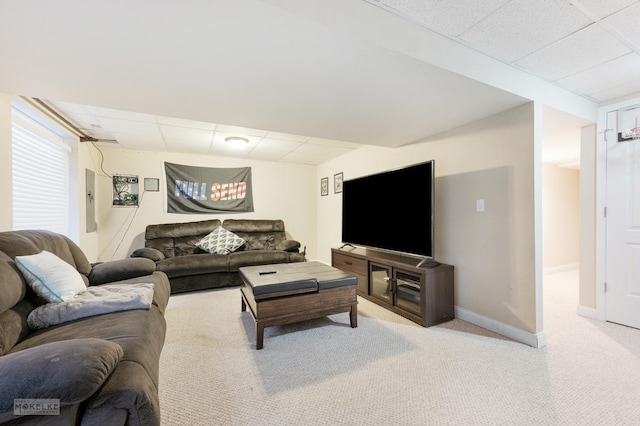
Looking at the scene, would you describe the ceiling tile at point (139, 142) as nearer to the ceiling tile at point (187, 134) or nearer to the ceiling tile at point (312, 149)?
the ceiling tile at point (187, 134)

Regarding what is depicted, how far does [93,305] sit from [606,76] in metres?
4.10

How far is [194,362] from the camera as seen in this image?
1923 millimetres

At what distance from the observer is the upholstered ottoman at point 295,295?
2.16 meters

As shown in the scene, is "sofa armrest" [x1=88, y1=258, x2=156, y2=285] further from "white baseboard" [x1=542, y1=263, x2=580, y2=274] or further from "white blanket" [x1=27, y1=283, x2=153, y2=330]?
"white baseboard" [x1=542, y1=263, x2=580, y2=274]

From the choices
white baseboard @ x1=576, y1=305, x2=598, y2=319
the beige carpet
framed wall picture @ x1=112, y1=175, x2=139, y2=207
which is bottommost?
the beige carpet

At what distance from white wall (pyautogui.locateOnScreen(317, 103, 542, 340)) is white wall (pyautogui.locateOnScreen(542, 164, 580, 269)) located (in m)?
3.08

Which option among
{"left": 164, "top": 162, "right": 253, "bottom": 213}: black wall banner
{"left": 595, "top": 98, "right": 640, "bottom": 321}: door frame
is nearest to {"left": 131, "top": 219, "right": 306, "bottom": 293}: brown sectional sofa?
{"left": 164, "top": 162, "right": 253, "bottom": 213}: black wall banner

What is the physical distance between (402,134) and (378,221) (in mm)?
1057

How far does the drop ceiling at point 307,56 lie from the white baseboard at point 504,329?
189cm

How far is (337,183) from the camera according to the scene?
503 centimetres

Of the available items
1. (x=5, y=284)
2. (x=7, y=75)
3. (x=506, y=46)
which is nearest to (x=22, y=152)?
(x=7, y=75)

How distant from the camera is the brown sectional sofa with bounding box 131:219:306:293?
11.9 ft

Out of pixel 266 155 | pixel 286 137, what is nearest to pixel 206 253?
pixel 266 155

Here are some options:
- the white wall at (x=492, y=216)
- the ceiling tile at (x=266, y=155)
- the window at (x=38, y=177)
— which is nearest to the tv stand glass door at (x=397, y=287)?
the white wall at (x=492, y=216)
